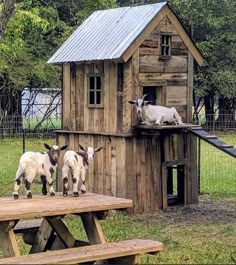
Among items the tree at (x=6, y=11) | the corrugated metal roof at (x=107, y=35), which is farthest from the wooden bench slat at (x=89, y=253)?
the tree at (x=6, y=11)

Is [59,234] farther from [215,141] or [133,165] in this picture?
[215,141]

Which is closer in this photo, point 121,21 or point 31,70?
point 121,21

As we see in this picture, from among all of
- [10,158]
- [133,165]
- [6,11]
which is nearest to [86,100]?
[133,165]

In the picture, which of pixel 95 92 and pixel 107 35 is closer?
pixel 95 92

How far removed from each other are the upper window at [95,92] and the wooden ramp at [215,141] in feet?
5.85

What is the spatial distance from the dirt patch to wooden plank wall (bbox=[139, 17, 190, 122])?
1.75 meters

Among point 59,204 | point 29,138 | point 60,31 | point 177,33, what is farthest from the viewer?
point 60,31

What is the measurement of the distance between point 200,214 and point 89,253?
5.68m

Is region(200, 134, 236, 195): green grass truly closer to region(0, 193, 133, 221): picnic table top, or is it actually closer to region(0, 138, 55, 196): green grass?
region(0, 138, 55, 196): green grass

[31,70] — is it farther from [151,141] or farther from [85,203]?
[85,203]

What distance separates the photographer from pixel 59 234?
8031 mm

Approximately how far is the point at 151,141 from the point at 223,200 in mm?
2397

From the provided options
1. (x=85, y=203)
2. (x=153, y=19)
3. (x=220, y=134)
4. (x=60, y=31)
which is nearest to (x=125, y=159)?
(x=153, y=19)

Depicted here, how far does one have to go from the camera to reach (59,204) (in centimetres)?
748
